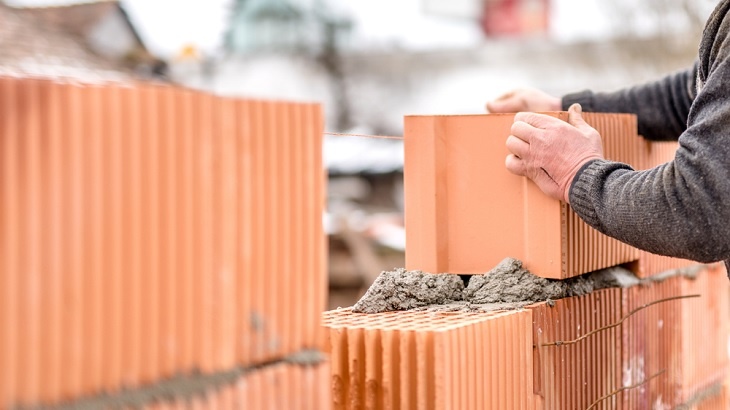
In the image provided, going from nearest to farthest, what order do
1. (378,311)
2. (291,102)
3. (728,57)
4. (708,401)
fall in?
1. (291,102)
2. (728,57)
3. (378,311)
4. (708,401)

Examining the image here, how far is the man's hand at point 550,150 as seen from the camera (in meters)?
2.58

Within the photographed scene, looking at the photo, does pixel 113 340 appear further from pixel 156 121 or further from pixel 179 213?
pixel 156 121

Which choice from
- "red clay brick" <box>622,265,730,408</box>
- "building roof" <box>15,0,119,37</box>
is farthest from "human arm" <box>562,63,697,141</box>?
"building roof" <box>15,0,119,37</box>

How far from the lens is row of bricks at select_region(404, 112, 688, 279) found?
2.71 meters

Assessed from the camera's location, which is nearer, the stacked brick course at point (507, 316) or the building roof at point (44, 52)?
the stacked brick course at point (507, 316)

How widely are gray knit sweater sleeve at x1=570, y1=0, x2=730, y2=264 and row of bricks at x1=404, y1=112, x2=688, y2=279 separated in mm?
200

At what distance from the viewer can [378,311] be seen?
2.62 metres

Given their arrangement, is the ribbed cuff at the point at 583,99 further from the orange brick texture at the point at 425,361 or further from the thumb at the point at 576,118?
the orange brick texture at the point at 425,361

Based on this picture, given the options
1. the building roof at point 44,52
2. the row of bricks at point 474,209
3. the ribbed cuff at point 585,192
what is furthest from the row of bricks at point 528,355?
the building roof at point 44,52

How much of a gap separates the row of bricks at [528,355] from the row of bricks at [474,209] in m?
0.18

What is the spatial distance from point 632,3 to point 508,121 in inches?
616

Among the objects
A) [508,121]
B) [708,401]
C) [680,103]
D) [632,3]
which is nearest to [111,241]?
[508,121]

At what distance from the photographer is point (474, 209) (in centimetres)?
278

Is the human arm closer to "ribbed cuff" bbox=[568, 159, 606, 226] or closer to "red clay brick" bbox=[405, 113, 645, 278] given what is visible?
"red clay brick" bbox=[405, 113, 645, 278]
